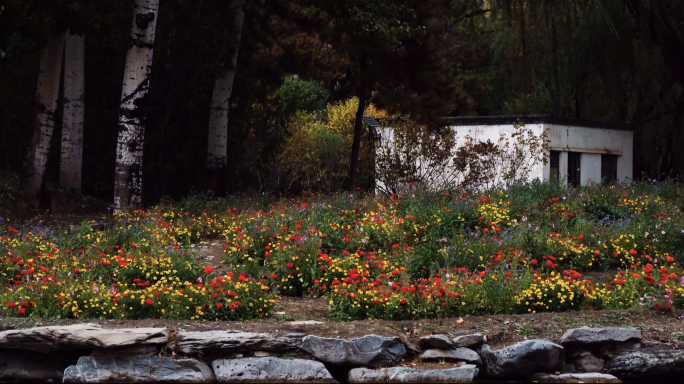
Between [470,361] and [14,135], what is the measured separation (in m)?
15.5

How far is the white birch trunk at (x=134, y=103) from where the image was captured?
1459cm

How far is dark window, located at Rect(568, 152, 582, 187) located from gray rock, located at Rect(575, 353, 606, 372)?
16996 millimetres

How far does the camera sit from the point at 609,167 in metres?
25.5

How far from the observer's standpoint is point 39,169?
16328mm

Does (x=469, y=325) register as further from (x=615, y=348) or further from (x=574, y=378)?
(x=615, y=348)

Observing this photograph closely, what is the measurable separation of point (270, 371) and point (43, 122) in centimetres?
1133

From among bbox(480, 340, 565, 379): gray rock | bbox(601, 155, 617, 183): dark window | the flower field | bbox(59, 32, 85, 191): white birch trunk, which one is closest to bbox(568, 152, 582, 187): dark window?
bbox(601, 155, 617, 183): dark window

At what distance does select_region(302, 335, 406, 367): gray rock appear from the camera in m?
7.15

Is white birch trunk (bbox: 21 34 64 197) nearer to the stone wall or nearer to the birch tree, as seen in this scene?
the birch tree

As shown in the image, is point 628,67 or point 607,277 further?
point 628,67

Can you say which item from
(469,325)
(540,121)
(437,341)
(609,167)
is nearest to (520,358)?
(469,325)

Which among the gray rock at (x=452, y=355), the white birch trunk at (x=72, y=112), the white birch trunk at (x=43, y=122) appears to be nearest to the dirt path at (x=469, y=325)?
the gray rock at (x=452, y=355)

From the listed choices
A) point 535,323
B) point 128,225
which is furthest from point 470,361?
point 128,225

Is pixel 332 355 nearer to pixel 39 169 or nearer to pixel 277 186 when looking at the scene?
pixel 39 169
